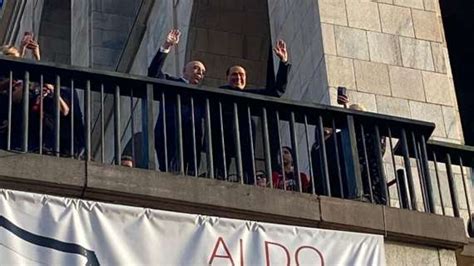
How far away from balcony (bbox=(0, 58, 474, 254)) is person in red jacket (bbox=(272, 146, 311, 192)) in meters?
0.03

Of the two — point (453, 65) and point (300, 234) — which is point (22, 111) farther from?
point (453, 65)

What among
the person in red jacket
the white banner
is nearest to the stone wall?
the white banner

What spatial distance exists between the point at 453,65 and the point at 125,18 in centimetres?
715

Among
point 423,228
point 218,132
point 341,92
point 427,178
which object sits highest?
point 341,92

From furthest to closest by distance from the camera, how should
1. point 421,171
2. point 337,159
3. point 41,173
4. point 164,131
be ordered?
point 421,171 < point 337,159 < point 164,131 < point 41,173

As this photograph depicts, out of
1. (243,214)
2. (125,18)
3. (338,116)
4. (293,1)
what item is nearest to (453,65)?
(125,18)

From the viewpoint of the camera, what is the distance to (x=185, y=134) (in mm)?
11805

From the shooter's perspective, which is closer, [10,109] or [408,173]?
[10,109]

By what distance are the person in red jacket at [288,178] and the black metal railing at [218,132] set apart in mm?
17

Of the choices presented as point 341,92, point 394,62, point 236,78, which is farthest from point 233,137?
point 394,62

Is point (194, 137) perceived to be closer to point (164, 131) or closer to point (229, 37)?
point (164, 131)

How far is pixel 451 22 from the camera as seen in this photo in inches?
889

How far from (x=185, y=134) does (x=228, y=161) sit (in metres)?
0.52

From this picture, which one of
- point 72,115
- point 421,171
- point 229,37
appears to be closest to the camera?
point 72,115
